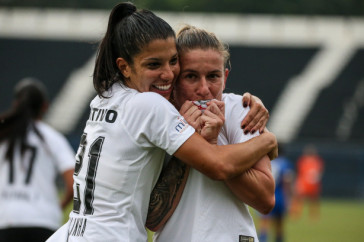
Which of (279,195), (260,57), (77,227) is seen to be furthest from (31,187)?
(260,57)

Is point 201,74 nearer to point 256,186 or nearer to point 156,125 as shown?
point 156,125

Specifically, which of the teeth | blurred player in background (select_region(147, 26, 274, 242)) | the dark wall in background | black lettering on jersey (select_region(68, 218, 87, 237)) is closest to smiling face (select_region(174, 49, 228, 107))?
blurred player in background (select_region(147, 26, 274, 242))

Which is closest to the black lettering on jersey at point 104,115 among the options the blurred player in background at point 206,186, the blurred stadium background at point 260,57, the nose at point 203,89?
the blurred player in background at point 206,186

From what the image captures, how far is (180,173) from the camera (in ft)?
10.5

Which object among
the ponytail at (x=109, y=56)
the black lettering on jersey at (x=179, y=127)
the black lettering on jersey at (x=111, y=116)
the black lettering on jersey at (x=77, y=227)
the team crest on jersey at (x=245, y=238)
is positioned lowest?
the team crest on jersey at (x=245, y=238)

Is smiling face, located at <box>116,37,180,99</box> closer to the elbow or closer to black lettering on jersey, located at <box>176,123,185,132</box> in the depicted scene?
black lettering on jersey, located at <box>176,123,185,132</box>

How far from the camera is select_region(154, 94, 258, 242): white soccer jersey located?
3078 millimetres

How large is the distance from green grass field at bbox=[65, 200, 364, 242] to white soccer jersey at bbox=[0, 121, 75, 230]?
27.3 ft

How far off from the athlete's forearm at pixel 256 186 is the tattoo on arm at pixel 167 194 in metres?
0.25

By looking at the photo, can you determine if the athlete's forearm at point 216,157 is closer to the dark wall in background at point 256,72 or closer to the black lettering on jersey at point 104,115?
the black lettering on jersey at point 104,115

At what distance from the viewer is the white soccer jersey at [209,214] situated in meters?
3.08

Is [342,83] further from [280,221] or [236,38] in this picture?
[280,221]

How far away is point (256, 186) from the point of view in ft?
10.0

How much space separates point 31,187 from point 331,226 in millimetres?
11717
